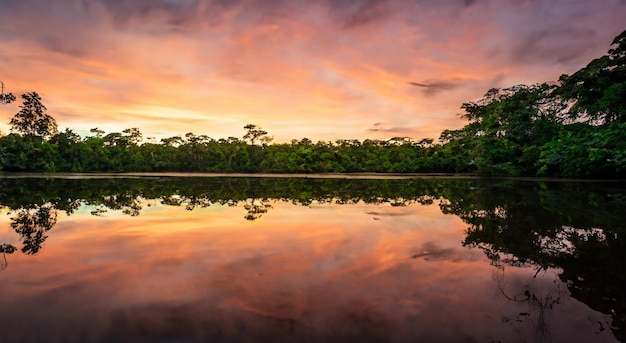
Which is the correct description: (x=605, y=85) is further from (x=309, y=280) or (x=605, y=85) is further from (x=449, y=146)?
(x=449, y=146)

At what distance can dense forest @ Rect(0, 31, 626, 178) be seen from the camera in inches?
786

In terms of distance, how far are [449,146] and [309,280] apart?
49953 mm

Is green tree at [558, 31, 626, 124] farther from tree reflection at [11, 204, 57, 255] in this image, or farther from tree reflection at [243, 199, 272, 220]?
tree reflection at [11, 204, 57, 255]

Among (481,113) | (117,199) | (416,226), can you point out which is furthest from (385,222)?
(481,113)

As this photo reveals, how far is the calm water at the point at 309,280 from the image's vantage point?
285cm

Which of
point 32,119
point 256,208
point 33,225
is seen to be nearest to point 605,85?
point 256,208

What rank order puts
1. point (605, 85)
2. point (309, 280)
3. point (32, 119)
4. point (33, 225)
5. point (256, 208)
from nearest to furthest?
1. point (309, 280)
2. point (33, 225)
3. point (256, 208)
4. point (605, 85)
5. point (32, 119)

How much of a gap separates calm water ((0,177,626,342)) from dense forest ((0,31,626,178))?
14.8 meters

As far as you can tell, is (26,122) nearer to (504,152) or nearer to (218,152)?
(218,152)

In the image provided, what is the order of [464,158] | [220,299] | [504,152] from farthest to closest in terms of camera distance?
[464,158] → [504,152] → [220,299]

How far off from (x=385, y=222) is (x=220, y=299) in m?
5.12

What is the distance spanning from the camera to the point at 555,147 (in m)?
22.0

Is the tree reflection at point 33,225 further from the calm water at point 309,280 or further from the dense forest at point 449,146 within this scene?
the dense forest at point 449,146

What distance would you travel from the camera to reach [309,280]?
4008 mm
